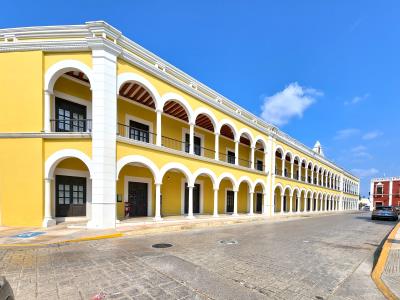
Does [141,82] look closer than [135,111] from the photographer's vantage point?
Yes

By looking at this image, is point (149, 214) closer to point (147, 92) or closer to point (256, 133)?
point (147, 92)

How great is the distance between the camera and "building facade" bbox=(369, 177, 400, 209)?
209 ft

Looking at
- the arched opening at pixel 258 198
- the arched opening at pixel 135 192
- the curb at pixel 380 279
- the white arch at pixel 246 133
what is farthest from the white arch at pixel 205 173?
the curb at pixel 380 279

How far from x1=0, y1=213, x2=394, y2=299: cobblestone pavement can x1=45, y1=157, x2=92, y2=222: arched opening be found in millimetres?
4736

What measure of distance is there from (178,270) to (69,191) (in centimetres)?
900

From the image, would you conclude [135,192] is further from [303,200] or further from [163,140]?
[303,200]

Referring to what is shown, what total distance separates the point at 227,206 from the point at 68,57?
669 inches

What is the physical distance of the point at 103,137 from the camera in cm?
1038

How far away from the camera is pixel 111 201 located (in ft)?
34.4


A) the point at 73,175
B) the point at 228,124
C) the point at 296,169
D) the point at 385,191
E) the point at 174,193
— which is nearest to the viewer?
the point at 73,175

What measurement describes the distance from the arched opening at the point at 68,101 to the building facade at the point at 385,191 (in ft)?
259

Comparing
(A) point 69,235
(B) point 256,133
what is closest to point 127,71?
(A) point 69,235

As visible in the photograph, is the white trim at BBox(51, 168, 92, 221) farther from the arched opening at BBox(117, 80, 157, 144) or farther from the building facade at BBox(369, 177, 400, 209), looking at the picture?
the building facade at BBox(369, 177, 400, 209)

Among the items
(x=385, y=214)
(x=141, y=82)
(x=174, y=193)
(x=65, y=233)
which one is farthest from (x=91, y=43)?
(x=385, y=214)
